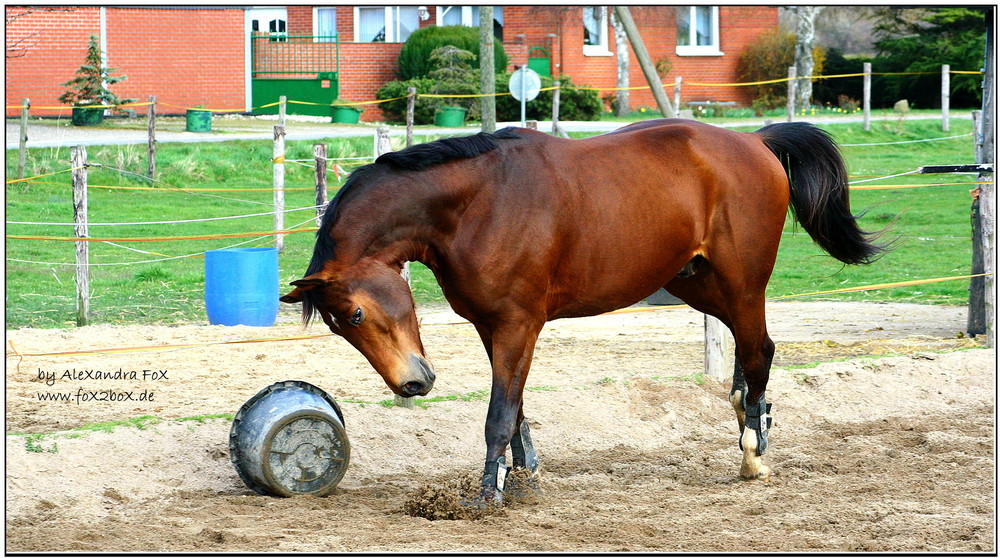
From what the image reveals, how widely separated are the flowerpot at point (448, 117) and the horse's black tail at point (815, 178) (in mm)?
17799

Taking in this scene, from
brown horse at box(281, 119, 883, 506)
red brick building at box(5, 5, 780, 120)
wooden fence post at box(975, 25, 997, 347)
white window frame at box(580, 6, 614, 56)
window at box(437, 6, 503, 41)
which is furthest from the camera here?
window at box(437, 6, 503, 41)

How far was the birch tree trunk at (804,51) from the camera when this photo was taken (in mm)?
29391

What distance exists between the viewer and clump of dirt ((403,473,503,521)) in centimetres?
448

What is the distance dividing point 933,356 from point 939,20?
2445 cm

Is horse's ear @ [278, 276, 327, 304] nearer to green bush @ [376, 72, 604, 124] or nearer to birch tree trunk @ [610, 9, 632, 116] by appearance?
green bush @ [376, 72, 604, 124]

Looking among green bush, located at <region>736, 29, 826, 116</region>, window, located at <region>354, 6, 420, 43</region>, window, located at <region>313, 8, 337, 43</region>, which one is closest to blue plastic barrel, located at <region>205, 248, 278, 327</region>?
window, located at <region>313, 8, 337, 43</region>

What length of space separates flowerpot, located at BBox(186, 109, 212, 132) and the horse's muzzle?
61.4 feet

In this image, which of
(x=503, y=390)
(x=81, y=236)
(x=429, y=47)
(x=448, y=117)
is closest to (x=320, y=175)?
(x=81, y=236)

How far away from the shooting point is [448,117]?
76.8 ft

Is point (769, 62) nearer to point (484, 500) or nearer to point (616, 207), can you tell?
point (616, 207)

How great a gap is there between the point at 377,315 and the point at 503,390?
0.69 m

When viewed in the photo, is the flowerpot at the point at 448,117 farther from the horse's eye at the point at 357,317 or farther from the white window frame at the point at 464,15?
the horse's eye at the point at 357,317

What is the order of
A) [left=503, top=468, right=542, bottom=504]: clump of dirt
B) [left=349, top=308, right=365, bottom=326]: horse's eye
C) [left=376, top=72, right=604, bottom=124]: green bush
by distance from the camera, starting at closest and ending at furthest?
[left=349, top=308, right=365, bottom=326]: horse's eye
[left=503, top=468, right=542, bottom=504]: clump of dirt
[left=376, top=72, right=604, bottom=124]: green bush

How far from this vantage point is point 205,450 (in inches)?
210
